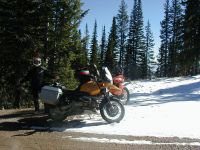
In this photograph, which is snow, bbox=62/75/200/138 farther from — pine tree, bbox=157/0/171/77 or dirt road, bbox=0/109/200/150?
pine tree, bbox=157/0/171/77

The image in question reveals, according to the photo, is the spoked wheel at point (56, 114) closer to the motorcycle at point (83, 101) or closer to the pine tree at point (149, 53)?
the motorcycle at point (83, 101)

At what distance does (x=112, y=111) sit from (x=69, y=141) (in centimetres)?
209

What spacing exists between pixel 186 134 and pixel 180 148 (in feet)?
3.99

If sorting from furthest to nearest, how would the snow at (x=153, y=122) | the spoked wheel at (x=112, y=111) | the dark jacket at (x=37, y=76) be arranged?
the dark jacket at (x=37, y=76) → the spoked wheel at (x=112, y=111) → the snow at (x=153, y=122)

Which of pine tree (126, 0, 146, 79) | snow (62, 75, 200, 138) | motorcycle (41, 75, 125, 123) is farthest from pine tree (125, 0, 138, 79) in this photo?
motorcycle (41, 75, 125, 123)

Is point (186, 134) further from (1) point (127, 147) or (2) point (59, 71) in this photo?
(2) point (59, 71)

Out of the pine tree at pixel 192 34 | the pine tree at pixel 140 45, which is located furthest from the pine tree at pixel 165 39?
the pine tree at pixel 192 34

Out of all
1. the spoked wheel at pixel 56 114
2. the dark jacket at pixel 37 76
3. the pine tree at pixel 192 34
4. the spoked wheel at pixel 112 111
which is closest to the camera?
the spoked wheel at pixel 112 111

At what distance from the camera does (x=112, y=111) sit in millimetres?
10211

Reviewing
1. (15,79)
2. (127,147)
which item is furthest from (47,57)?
(127,147)

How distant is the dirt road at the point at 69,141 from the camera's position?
7941mm

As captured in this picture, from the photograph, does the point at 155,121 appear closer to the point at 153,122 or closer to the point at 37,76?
the point at 153,122

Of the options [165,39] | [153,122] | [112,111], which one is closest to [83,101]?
[112,111]

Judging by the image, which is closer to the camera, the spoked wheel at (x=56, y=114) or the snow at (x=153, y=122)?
the snow at (x=153, y=122)
